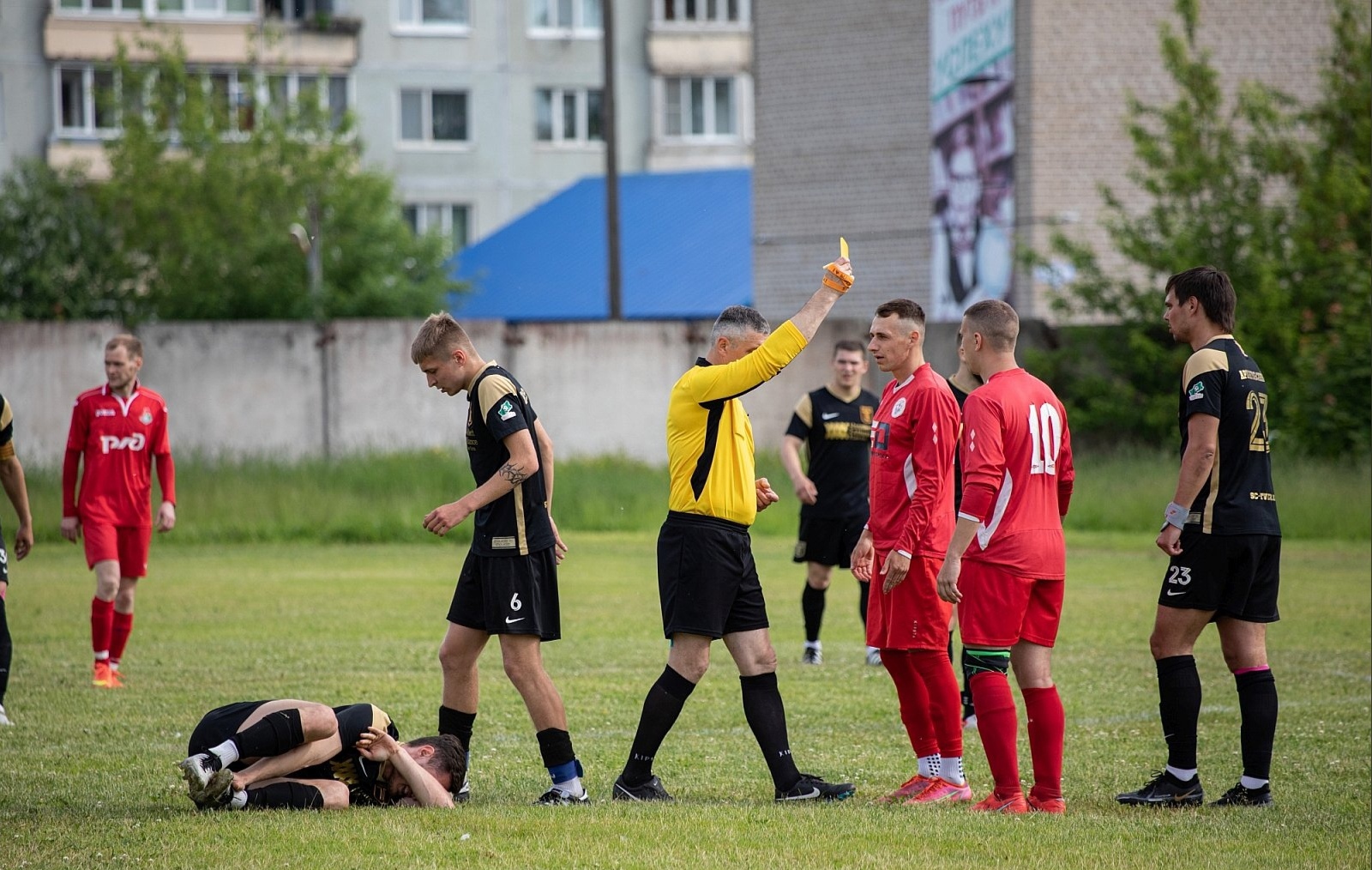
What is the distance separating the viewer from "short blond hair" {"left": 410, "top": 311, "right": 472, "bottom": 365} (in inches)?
289

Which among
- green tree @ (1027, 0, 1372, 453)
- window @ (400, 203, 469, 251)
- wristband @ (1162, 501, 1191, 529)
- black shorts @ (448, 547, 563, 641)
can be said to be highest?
window @ (400, 203, 469, 251)

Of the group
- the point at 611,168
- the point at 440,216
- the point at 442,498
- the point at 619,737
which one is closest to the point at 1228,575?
the point at 619,737

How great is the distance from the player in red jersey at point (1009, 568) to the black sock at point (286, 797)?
2890mm

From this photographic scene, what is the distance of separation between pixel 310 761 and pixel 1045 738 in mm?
3264

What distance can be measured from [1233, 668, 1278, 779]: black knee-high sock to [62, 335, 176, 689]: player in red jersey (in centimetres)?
741

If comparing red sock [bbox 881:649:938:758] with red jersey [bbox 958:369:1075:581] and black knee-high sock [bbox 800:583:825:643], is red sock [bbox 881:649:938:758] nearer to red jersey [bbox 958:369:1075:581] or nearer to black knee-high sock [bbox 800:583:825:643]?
red jersey [bbox 958:369:1075:581]

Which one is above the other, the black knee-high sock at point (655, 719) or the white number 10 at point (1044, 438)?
the white number 10 at point (1044, 438)

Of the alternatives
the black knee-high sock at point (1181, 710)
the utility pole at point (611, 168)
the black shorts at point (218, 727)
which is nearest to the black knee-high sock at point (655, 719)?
the black shorts at point (218, 727)

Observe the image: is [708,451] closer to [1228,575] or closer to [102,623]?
[1228,575]

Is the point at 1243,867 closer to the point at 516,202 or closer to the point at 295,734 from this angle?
the point at 295,734

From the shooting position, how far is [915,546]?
24.1 ft

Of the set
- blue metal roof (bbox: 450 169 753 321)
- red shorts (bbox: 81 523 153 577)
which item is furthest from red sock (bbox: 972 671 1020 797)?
blue metal roof (bbox: 450 169 753 321)

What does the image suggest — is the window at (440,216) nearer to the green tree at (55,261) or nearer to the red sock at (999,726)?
the green tree at (55,261)

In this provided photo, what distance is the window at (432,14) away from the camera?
5253 cm
